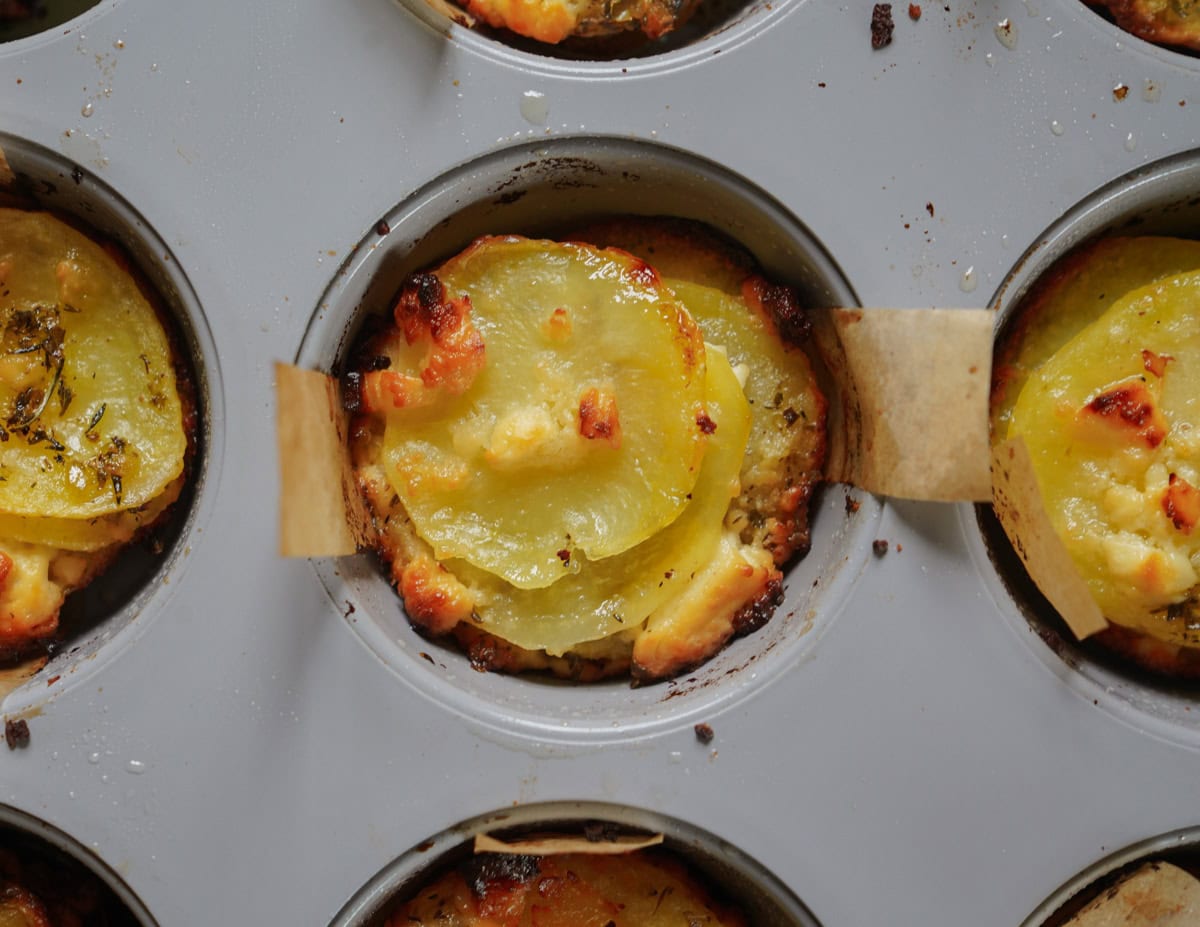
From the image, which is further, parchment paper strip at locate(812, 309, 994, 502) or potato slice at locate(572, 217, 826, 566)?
potato slice at locate(572, 217, 826, 566)

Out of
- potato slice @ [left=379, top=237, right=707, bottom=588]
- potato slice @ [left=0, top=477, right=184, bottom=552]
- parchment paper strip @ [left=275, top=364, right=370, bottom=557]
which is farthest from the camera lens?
potato slice @ [left=0, top=477, right=184, bottom=552]

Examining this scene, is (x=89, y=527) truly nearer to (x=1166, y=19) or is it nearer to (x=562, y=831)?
(x=562, y=831)

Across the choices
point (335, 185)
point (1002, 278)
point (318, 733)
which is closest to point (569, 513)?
point (318, 733)

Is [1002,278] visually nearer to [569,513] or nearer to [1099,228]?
[1099,228]

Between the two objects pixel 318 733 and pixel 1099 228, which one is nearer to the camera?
pixel 318 733

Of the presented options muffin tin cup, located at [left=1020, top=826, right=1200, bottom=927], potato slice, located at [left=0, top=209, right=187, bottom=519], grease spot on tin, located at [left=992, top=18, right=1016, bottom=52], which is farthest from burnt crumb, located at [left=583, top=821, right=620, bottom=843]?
grease spot on tin, located at [left=992, top=18, right=1016, bottom=52]

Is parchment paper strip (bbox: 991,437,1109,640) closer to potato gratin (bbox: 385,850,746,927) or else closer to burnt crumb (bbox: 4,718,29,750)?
potato gratin (bbox: 385,850,746,927)
